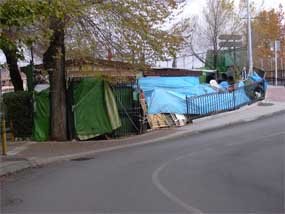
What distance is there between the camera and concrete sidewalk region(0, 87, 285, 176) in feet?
49.8

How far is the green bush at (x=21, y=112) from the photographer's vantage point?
21.5 meters

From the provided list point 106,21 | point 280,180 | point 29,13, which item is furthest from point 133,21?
point 280,180

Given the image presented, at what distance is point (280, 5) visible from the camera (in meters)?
67.8

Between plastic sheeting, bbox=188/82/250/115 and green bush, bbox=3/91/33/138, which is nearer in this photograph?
green bush, bbox=3/91/33/138

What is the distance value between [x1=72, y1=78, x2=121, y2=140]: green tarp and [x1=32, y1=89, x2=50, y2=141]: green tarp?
1.15 m

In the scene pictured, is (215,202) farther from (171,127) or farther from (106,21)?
(171,127)

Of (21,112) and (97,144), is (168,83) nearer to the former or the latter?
(21,112)

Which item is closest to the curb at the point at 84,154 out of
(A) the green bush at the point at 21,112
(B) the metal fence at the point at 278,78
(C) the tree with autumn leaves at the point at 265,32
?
(A) the green bush at the point at 21,112

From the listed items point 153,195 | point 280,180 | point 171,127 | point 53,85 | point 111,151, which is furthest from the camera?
point 171,127

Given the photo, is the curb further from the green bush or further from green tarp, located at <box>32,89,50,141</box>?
the green bush

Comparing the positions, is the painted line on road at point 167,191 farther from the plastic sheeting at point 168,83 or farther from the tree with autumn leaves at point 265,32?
the tree with autumn leaves at point 265,32

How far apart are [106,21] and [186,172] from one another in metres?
8.04

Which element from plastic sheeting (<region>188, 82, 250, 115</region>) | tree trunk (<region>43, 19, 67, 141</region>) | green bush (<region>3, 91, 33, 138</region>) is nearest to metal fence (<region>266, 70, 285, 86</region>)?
plastic sheeting (<region>188, 82, 250, 115</region>)

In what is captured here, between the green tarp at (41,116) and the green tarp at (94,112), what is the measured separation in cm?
115
